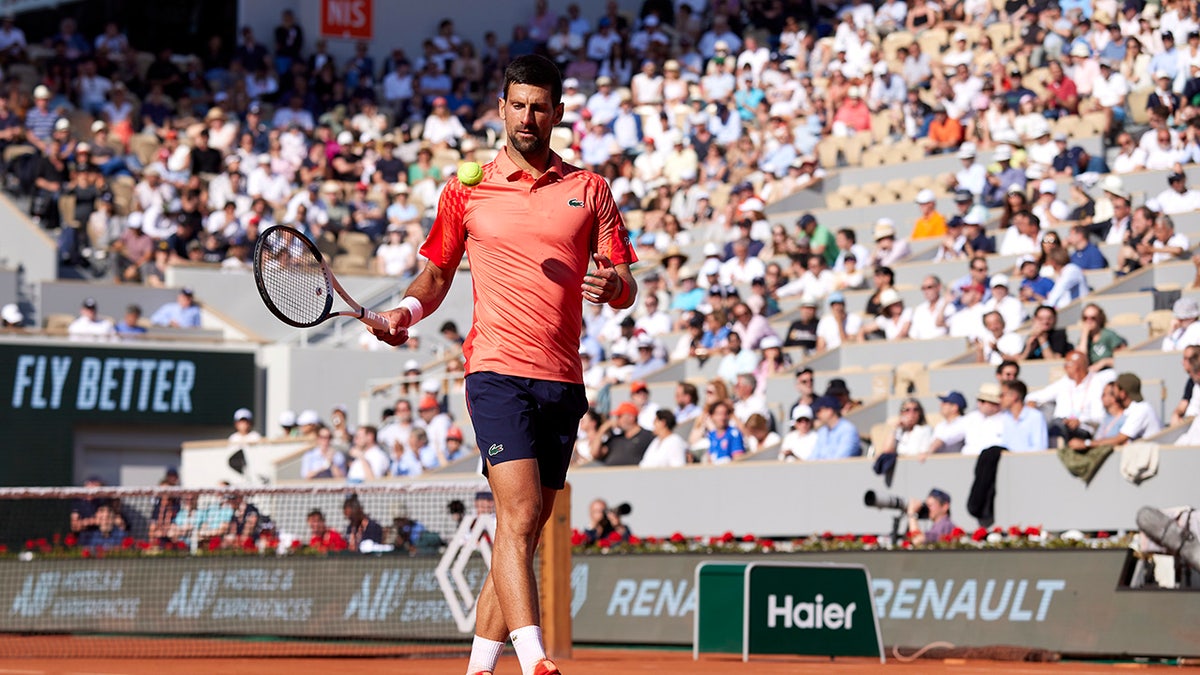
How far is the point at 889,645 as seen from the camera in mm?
15195

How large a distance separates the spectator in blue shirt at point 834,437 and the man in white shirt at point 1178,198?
484cm

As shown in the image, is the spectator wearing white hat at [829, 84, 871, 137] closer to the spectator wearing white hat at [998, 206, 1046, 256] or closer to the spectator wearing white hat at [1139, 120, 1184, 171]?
the spectator wearing white hat at [1139, 120, 1184, 171]

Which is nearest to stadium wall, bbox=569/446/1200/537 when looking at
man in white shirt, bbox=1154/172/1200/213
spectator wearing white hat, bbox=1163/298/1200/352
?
spectator wearing white hat, bbox=1163/298/1200/352

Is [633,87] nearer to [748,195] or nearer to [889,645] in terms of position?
[748,195]

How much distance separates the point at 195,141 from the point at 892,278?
12.8m

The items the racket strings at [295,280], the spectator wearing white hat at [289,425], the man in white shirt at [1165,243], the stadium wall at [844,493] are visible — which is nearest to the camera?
the racket strings at [295,280]

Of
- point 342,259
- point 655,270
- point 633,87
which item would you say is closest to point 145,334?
point 342,259

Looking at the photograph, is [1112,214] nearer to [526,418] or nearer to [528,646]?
[526,418]

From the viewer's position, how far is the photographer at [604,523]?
18078mm

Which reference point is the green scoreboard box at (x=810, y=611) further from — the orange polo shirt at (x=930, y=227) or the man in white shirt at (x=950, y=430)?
the orange polo shirt at (x=930, y=227)

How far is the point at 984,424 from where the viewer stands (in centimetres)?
1711

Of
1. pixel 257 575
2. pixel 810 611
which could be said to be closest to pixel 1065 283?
pixel 810 611

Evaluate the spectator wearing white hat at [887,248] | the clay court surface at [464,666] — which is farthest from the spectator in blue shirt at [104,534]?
the spectator wearing white hat at [887,248]

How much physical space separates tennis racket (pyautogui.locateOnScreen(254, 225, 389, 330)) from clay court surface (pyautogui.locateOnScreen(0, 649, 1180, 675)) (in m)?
3.95
